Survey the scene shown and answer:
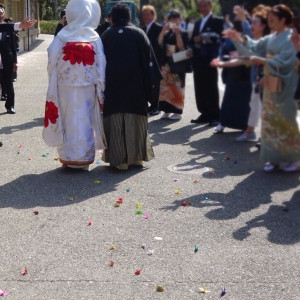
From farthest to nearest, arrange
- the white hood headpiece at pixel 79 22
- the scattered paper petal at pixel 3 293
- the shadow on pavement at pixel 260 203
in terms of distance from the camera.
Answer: the white hood headpiece at pixel 79 22 < the shadow on pavement at pixel 260 203 < the scattered paper petal at pixel 3 293

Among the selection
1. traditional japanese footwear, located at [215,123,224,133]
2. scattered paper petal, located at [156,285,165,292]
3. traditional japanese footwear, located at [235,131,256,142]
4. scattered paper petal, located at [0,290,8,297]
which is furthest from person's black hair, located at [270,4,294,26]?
scattered paper petal, located at [0,290,8,297]

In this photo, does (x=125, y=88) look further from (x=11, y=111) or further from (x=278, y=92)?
(x=11, y=111)

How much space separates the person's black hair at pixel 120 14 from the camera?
790 cm

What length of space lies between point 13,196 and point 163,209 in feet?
5.08

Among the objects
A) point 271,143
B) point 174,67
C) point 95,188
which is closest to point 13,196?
point 95,188

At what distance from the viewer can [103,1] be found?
16484mm

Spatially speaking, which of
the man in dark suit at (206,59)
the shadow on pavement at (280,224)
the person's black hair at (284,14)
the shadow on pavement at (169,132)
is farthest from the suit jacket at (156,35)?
the shadow on pavement at (280,224)

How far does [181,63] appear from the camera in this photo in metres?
10.7

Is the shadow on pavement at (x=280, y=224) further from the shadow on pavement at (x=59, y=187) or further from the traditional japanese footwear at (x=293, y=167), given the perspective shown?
the shadow on pavement at (x=59, y=187)

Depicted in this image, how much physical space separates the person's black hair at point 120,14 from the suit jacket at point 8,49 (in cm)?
494

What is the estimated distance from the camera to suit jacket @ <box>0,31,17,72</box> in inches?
492

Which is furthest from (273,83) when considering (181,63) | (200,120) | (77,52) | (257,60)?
(200,120)

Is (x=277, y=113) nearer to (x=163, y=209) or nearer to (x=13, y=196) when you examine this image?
(x=163, y=209)

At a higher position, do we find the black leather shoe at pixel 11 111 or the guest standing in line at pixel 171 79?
the guest standing in line at pixel 171 79
